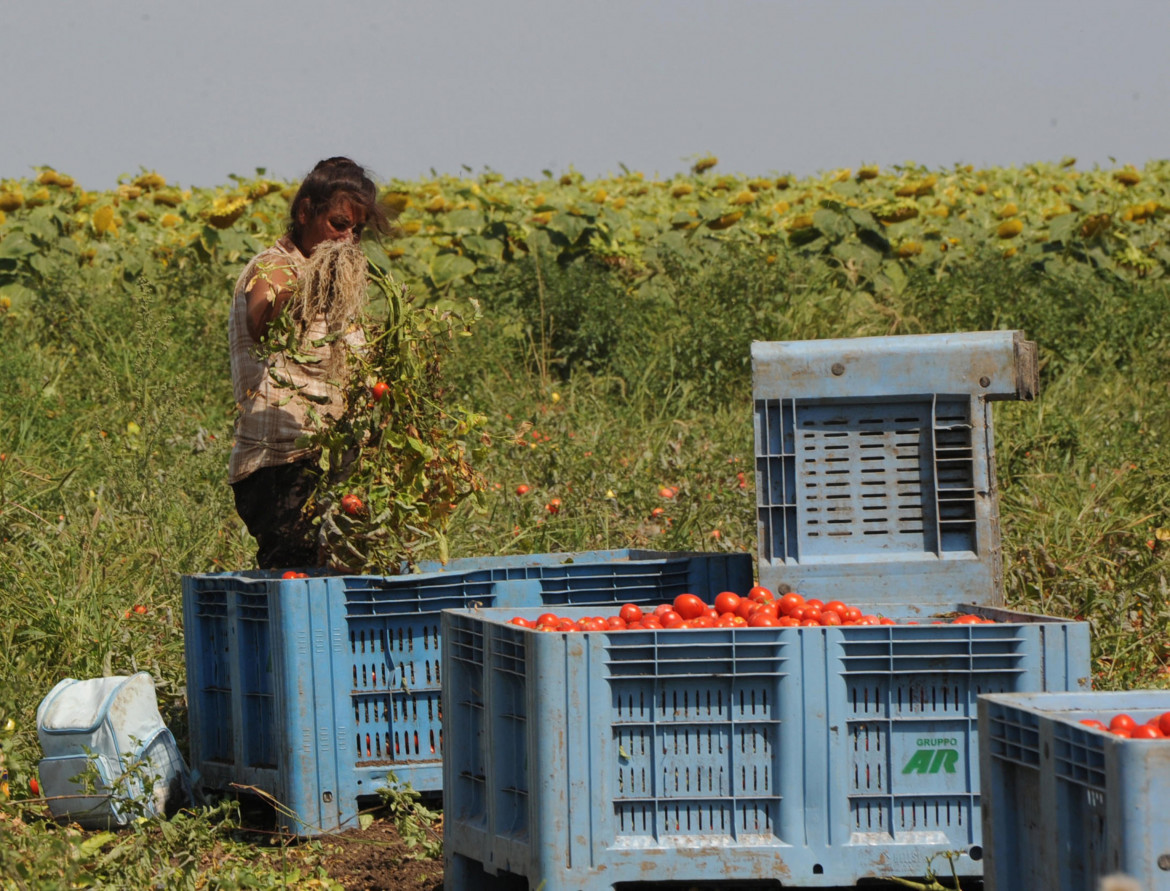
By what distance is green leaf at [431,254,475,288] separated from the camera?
32.1 ft

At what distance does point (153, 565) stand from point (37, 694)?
0.93m

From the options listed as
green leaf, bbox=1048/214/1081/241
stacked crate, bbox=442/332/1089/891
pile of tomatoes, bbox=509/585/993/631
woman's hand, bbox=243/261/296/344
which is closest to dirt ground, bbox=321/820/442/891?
stacked crate, bbox=442/332/1089/891

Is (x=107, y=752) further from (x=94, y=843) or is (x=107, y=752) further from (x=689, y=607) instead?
(x=689, y=607)

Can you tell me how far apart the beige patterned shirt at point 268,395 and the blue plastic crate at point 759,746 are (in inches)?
59.2

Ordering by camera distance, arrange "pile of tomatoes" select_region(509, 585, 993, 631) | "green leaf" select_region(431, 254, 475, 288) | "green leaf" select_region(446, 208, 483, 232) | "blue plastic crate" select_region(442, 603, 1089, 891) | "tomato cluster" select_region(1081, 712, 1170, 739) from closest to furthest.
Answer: "tomato cluster" select_region(1081, 712, 1170, 739)
"blue plastic crate" select_region(442, 603, 1089, 891)
"pile of tomatoes" select_region(509, 585, 993, 631)
"green leaf" select_region(431, 254, 475, 288)
"green leaf" select_region(446, 208, 483, 232)

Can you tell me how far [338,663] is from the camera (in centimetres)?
348

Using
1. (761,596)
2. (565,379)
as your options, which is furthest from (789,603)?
(565,379)

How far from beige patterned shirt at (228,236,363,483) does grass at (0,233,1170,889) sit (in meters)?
0.64

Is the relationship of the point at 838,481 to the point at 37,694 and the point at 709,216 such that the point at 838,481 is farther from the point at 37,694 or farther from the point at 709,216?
the point at 709,216

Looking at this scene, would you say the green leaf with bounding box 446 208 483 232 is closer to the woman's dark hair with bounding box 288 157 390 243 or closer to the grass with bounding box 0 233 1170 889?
the grass with bounding box 0 233 1170 889

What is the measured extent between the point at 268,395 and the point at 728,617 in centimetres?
167

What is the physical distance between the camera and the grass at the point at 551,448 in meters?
4.57

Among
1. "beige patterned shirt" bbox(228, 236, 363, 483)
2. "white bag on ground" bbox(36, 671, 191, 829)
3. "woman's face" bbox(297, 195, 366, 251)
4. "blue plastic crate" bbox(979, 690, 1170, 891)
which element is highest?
"woman's face" bbox(297, 195, 366, 251)

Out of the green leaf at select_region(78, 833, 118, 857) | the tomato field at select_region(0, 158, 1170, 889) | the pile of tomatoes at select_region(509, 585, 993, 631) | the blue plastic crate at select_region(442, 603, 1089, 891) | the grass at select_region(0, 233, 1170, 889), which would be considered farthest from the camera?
the tomato field at select_region(0, 158, 1170, 889)
